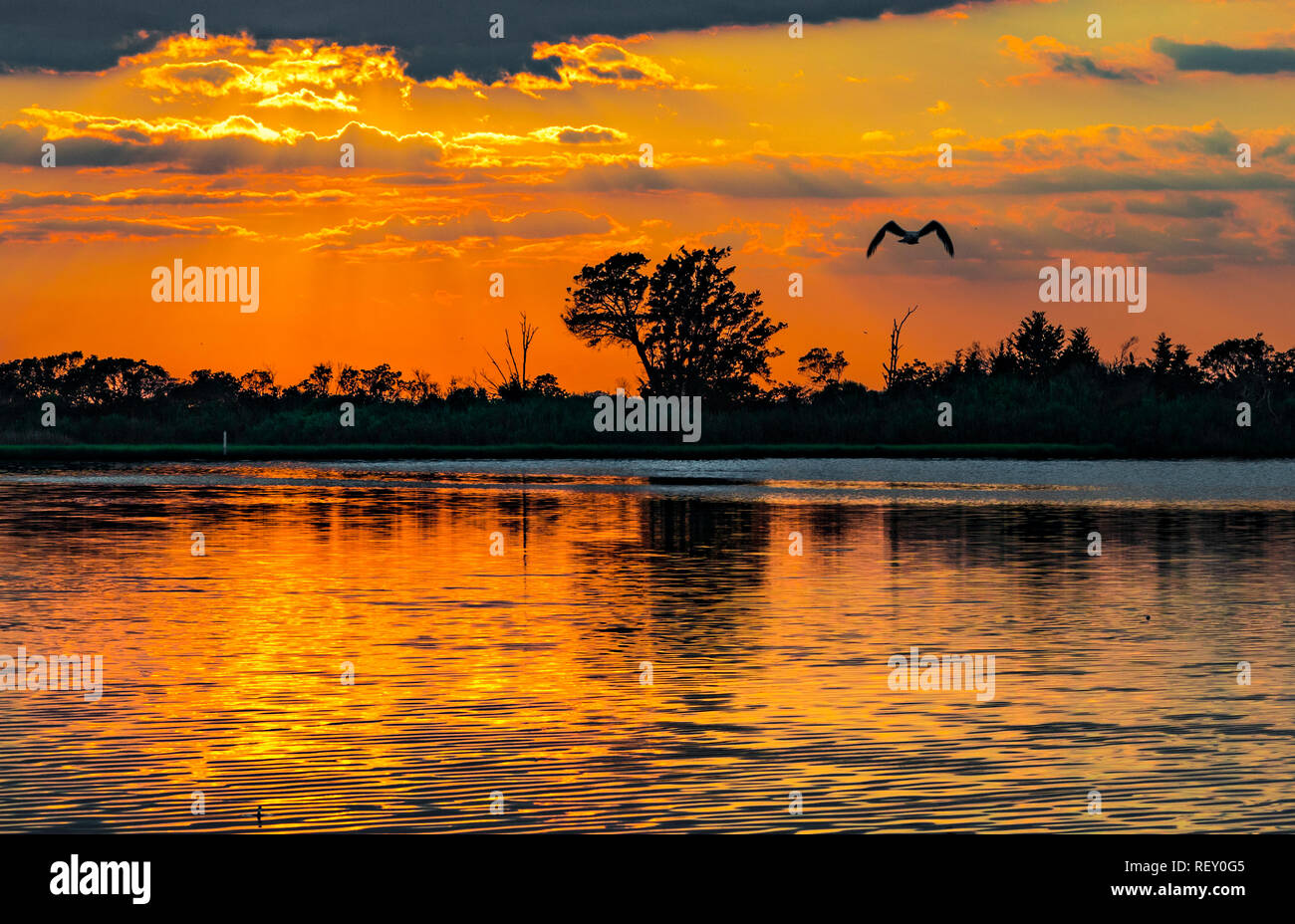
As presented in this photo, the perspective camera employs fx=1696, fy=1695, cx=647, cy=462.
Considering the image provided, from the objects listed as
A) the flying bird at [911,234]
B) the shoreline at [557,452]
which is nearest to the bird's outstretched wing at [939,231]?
the flying bird at [911,234]

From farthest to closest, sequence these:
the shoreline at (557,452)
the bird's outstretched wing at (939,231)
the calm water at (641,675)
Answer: the shoreline at (557,452), the bird's outstretched wing at (939,231), the calm water at (641,675)

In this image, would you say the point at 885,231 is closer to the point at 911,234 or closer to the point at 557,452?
the point at 911,234

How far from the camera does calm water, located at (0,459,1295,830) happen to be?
11.4m

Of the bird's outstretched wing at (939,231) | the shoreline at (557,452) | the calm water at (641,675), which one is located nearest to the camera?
the calm water at (641,675)

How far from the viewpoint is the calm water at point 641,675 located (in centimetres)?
1138

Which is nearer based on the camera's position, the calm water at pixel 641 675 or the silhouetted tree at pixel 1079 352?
the calm water at pixel 641 675

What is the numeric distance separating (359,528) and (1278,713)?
1019 inches

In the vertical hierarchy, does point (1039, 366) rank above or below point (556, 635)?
above

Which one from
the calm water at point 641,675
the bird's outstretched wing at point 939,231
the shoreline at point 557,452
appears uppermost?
the bird's outstretched wing at point 939,231

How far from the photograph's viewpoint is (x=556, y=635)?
65.1 ft

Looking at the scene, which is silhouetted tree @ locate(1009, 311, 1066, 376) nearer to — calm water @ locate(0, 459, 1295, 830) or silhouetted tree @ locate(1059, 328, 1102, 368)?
silhouetted tree @ locate(1059, 328, 1102, 368)

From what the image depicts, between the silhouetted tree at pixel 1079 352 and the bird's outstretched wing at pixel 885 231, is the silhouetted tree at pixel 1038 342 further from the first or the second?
the bird's outstretched wing at pixel 885 231

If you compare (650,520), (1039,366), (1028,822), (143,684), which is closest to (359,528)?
(650,520)
